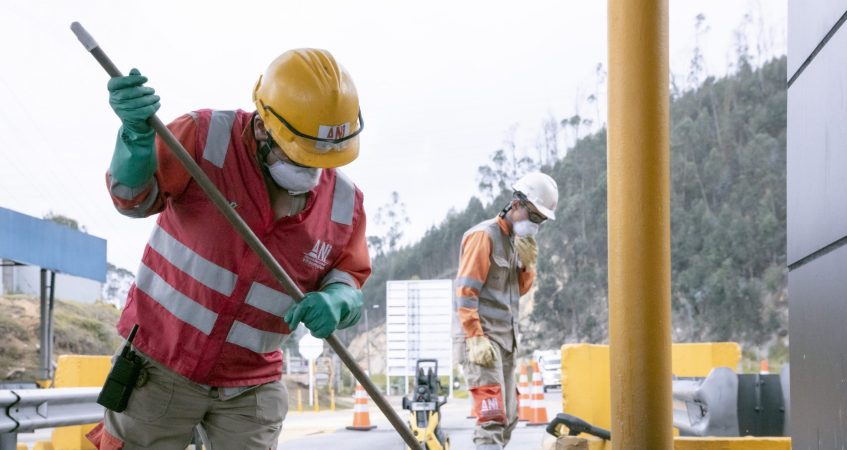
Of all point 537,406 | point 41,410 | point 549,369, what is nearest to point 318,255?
point 41,410

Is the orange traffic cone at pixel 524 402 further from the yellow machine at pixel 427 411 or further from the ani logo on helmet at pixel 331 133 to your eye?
the ani logo on helmet at pixel 331 133

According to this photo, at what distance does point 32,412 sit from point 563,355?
384 cm

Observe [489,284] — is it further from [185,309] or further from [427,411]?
[185,309]

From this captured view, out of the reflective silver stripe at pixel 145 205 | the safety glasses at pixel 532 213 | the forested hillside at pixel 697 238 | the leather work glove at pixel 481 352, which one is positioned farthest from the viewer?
the forested hillside at pixel 697 238

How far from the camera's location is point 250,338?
2.73m

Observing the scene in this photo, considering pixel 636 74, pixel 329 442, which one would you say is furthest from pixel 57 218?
pixel 636 74

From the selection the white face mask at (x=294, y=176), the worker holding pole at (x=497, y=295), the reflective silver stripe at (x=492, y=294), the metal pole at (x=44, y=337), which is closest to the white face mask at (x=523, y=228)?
the worker holding pole at (x=497, y=295)

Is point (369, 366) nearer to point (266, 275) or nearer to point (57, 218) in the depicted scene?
point (57, 218)

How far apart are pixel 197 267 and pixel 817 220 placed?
63.3 inches

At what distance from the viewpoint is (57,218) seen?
1624 inches

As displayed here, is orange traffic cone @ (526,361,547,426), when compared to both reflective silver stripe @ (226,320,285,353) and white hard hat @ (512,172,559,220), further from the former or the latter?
reflective silver stripe @ (226,320,285,353)

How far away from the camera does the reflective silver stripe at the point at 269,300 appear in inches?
107

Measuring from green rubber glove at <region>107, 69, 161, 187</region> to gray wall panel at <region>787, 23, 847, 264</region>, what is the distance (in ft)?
5.29

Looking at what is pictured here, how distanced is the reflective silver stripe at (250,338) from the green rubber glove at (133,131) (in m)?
0.51
